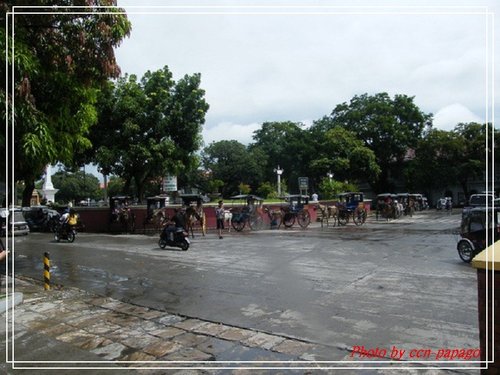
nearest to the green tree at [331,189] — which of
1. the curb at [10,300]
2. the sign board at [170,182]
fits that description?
the sign board at [170,182]

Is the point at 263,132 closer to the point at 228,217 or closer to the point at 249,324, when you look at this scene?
the point at 228,217

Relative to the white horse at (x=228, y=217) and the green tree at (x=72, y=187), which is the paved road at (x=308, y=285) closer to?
the white horse at (x=228, y=217)

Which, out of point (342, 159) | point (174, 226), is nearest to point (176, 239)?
point (174, 226)

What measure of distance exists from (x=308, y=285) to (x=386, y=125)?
44028 mm

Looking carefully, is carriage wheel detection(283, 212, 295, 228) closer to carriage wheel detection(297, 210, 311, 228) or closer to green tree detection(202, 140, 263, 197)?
carriage wheel detection(297, 210, 311, 228)

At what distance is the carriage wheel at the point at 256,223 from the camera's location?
22.1 meters

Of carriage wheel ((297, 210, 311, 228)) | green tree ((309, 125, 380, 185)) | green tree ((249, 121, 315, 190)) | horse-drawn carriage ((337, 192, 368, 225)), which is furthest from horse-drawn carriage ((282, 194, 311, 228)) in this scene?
green tree ((249, 121, 315, 190))

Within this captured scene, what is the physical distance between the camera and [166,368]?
14.8ft

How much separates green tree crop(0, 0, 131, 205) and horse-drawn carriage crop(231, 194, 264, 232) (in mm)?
13390

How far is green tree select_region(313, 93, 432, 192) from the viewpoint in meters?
50.0

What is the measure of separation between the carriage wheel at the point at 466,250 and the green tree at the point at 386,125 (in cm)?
3960

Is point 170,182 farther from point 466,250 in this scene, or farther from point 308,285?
point 308,285

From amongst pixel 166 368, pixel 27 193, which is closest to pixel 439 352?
pixel 166 368

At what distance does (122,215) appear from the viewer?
2250 centimetres
